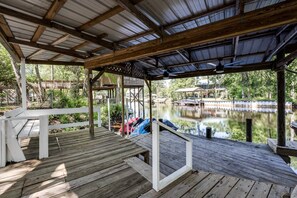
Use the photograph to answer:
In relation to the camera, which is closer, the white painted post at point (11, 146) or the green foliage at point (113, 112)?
the white painted post at point (11, 146)

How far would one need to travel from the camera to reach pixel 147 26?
2.48 m

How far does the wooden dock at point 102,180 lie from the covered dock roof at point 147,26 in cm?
212

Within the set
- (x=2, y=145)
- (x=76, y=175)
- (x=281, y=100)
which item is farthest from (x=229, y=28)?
(x=2, y=145)

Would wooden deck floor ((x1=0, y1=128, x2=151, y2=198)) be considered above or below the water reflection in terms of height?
above

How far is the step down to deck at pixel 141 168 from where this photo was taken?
8.29 ft

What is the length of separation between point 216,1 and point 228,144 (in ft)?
16.6

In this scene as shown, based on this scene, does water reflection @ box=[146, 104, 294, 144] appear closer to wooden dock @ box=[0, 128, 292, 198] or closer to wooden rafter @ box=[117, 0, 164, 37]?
wooden dock @ box=[0, 128, 292, 198]

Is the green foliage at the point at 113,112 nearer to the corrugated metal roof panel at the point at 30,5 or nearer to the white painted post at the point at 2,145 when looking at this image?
the white painted post at the point at 2,145

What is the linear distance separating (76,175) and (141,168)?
106cm

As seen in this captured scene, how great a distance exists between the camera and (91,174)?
2.53 meters

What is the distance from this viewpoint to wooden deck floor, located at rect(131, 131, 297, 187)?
349 cm

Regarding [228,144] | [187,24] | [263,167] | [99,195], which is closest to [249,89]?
[228,144]

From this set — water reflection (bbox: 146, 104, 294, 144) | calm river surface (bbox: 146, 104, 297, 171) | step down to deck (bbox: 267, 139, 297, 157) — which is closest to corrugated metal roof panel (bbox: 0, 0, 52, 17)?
calm river surface (bbox: 146, 104, 297, 171)

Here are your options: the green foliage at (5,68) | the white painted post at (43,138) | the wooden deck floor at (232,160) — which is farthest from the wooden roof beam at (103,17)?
the green foliage at (5,68)
